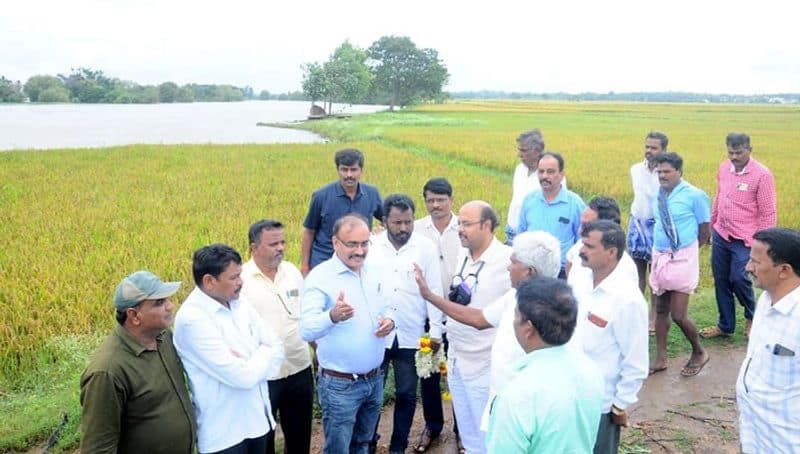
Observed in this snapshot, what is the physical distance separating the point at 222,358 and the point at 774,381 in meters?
2.49

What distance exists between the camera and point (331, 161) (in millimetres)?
20234

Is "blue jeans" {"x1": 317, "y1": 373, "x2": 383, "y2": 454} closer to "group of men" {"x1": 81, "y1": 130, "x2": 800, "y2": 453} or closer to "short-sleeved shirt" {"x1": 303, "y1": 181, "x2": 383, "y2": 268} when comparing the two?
"group of men" {"x1": 81, "y1": 130, "x2": 800, "y2": 453}

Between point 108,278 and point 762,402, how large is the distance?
688cm

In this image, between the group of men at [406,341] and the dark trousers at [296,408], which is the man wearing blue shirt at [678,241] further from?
the dark trousers at [296,408]

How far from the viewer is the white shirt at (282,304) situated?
342 cm

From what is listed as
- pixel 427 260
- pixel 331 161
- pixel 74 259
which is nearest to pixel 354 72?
pixel 331 161

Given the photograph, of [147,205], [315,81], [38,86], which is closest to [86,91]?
[38,86]

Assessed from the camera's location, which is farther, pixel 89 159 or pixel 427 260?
pixel 89 159

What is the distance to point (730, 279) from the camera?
5719 mm

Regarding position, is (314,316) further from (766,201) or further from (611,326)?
(766,201)

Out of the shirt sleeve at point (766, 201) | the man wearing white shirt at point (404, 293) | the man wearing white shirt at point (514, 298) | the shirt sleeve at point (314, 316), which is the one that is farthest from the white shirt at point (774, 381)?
the shirt sleeve at point (766, 201)

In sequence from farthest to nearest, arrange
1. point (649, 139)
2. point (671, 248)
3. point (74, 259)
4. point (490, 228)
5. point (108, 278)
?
point (74, 259) < point (108, 278) < point (649, 139) < point (671, 248) < point (490, 228)

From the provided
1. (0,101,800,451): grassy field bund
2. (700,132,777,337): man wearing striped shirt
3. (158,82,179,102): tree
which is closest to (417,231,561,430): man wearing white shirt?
(0,101,800,451): grassy field bund

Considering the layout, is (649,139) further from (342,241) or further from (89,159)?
(89,159)
